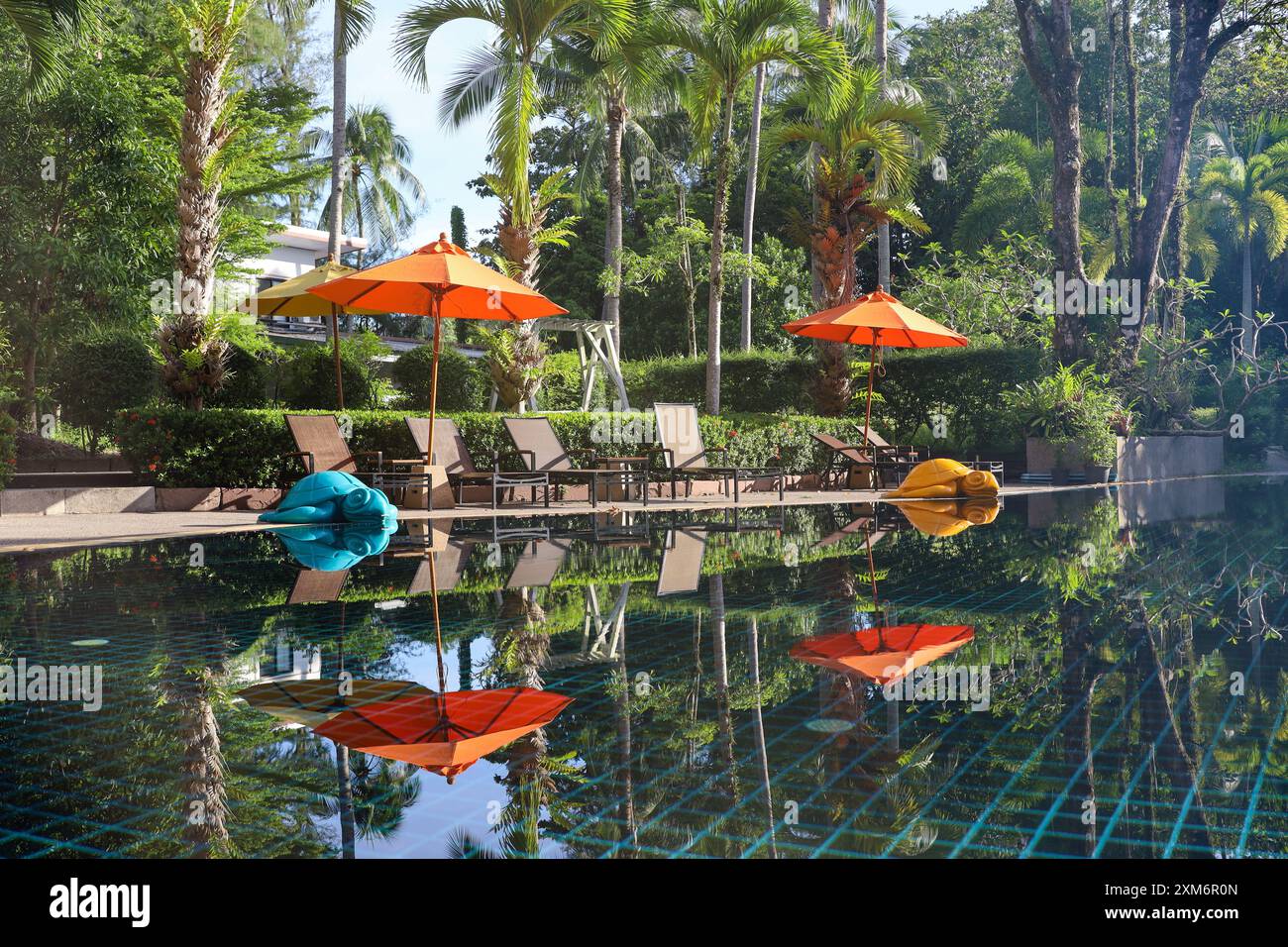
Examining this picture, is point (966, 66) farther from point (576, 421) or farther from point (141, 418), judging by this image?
point (141, 418)

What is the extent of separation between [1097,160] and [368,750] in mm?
38745

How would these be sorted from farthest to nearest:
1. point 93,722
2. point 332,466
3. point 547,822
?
point 332,466, point 93,722, point 547,822

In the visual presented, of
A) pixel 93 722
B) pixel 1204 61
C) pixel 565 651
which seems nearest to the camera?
pixel 93 722

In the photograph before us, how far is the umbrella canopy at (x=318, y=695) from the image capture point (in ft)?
13.0

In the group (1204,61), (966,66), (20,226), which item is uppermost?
(966,66)

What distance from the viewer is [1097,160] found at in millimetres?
36844

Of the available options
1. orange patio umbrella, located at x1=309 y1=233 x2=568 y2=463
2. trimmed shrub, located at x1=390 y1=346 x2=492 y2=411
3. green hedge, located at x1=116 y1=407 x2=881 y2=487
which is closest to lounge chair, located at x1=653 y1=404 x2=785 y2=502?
green hedge, located at x1=116 y1=407 x2=881 y2=487

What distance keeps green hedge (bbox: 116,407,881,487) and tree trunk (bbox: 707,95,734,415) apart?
4.65ft

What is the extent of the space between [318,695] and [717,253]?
15057 mm

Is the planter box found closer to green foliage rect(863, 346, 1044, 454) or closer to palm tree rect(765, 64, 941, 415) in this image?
green foliage rect(863, 346, 1044, 454)

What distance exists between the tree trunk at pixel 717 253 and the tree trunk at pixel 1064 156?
732 centimetres

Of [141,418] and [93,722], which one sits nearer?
[93,722]

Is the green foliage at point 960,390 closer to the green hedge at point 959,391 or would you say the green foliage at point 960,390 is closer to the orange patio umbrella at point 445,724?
the green hedge at point 959,391
